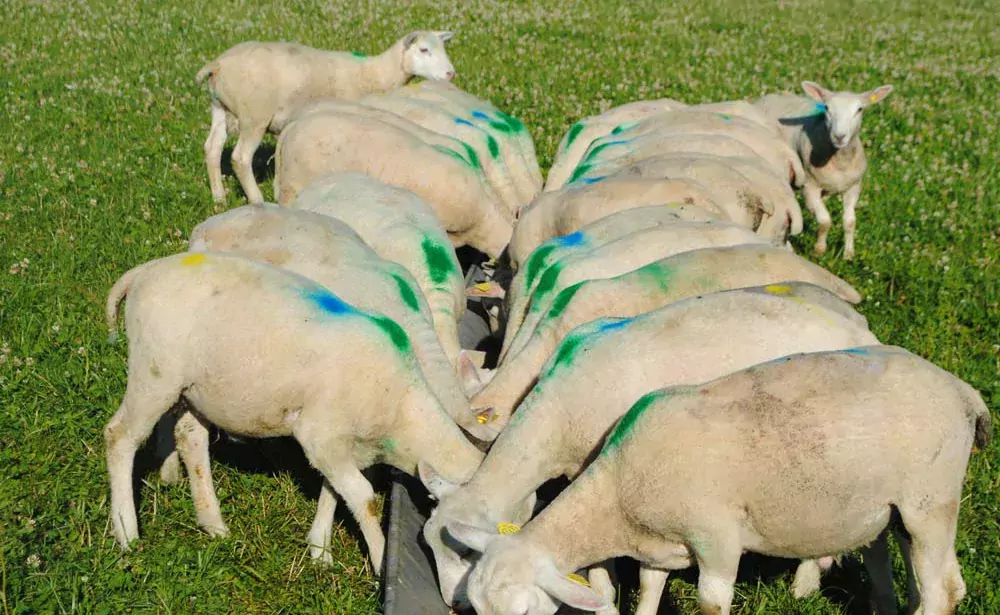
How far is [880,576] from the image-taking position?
4852 millimetres

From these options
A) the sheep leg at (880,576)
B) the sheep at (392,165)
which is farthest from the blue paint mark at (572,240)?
the sheep leg at (880,576)

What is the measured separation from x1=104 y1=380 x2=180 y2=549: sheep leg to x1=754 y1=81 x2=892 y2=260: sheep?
22.7ft

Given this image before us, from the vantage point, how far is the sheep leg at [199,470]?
17.7 feet

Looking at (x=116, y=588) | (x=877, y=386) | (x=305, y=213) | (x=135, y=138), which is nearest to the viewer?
(x=877, y=386)

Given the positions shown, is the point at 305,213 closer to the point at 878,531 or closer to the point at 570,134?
the point at 878,531

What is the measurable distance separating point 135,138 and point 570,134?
16.6 ft

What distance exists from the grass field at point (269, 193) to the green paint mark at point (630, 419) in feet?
4.01

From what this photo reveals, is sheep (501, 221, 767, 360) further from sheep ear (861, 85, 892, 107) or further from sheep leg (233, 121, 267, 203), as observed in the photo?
sheep leg (233, 121, 267, 203)

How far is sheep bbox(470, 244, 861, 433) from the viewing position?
18.6 feet

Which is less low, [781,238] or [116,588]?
[781,238]

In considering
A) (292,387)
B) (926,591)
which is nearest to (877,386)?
(926,591)

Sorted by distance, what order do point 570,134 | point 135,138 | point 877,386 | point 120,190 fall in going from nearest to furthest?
point 877,386, point 120,190, point 570,134, point 135,138

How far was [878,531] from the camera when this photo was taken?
4234 mm

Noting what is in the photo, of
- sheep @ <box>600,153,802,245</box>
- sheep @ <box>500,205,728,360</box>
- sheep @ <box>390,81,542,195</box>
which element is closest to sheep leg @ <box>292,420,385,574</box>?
sheep @ <box>500,205,728,360</box>
